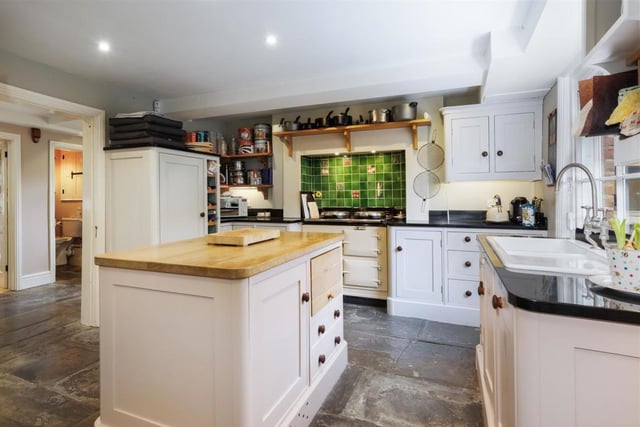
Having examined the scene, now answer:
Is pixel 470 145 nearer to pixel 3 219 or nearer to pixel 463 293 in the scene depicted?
pixel 463 293

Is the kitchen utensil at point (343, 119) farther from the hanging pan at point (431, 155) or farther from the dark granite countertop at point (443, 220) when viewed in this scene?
the dark granite countertop at point (443, 220)

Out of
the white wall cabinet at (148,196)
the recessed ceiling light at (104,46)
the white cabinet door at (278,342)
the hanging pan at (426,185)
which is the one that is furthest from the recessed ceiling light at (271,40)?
the hanging pan at (426,185)

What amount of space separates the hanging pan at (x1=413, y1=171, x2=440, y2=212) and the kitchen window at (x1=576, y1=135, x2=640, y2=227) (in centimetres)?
129

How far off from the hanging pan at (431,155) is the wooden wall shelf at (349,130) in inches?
Answer: 4.4

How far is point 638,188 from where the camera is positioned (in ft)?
5.08

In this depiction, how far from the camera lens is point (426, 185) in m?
3.46

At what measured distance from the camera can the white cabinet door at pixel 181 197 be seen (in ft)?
9.82

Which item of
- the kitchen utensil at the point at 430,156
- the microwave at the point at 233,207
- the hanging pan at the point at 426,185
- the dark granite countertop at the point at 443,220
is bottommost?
the dark granite countertop at the point at 443,220

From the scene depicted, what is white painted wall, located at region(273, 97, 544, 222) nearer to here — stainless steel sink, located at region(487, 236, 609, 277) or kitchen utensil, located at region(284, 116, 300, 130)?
kitchen utensil, located at region(284, 116, 300, 130)

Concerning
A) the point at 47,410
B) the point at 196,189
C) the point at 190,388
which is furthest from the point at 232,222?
the point at 190,388

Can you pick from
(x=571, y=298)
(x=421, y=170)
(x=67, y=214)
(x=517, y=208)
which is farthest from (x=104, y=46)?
(x=67, y=214)

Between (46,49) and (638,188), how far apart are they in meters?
3.75

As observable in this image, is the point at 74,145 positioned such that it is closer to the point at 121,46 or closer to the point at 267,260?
the point at 121,46

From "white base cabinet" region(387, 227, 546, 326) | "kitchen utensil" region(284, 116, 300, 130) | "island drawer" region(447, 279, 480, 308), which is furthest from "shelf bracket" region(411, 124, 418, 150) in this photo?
"island drawer" region(447, 279, 480, 308)
